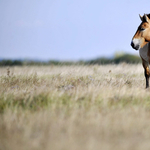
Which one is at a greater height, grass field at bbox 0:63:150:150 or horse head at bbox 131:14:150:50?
horse head at bbox 131:14:150:50

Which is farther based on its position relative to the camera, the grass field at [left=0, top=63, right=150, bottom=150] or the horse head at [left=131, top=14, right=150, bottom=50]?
the horse head at [left=131, top=14, right=150, bottom=50]

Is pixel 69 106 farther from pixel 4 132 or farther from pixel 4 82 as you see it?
pixel 4 82

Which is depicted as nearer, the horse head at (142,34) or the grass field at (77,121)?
the grass field at (77,121)

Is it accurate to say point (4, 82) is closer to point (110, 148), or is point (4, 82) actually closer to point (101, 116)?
point (101, 116)

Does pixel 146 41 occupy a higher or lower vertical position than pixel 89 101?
higher

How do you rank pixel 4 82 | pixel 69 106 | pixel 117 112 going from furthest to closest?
1. pixel 4 82
2. pixel 69 106
3. pixel 117 112

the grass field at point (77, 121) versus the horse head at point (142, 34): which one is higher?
the horse head at point (142, 34)

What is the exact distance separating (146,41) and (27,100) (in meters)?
3.50

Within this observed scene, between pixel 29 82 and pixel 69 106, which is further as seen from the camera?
pixel 29 82

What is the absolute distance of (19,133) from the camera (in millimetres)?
3260

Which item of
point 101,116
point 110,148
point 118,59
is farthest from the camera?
point 118,59

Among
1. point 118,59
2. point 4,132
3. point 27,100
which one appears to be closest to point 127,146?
point 4,132

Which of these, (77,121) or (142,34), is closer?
(77,121)

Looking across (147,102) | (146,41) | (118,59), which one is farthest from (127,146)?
(118,59)
